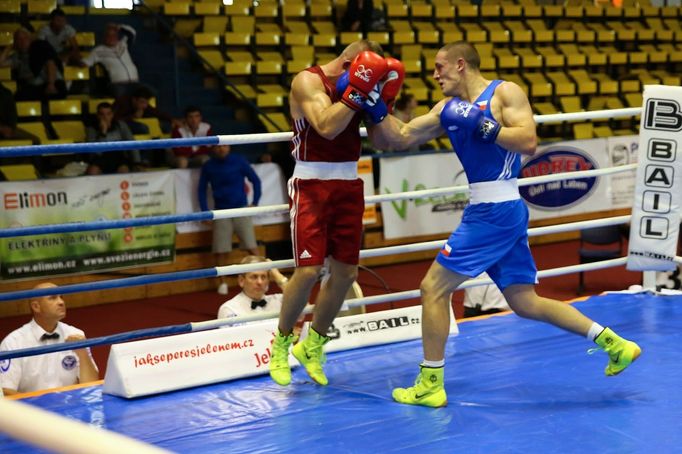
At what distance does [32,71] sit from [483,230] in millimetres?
7202

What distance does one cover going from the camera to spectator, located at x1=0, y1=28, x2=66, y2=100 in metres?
9.48

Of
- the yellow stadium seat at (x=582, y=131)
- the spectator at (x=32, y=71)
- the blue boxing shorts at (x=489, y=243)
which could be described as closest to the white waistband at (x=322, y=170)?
the blue boxing shorts at (x=489, y=243)

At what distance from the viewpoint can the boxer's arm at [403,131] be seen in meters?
3.72

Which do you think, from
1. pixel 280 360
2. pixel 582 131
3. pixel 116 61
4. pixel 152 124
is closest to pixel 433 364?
pixel 280 360

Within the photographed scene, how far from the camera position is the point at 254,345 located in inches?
161

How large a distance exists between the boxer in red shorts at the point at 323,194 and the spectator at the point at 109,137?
15.8 feet

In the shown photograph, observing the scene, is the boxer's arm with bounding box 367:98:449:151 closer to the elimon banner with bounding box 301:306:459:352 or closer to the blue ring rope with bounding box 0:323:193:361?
the elimon banner with bounding box 301:306:459:352

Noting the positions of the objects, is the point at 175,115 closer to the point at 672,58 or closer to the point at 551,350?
the point at 551,350

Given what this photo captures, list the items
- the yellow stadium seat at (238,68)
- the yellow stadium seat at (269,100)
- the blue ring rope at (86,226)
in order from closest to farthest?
the blue ring rope at (86,226) → the yellow stadium seat at (269,100) → the yellow stadium seat at (238,68)

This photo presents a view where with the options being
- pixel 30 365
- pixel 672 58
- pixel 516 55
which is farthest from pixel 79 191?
pixel 672 58

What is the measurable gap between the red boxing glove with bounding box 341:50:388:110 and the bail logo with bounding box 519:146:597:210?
685 centimetres

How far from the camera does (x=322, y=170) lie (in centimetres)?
373

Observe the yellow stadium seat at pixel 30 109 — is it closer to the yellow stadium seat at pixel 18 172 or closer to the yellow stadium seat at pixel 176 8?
the yellow stadium seat at pixel 18 172

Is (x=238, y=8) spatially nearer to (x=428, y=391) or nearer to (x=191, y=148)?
(x=191, y=148)
